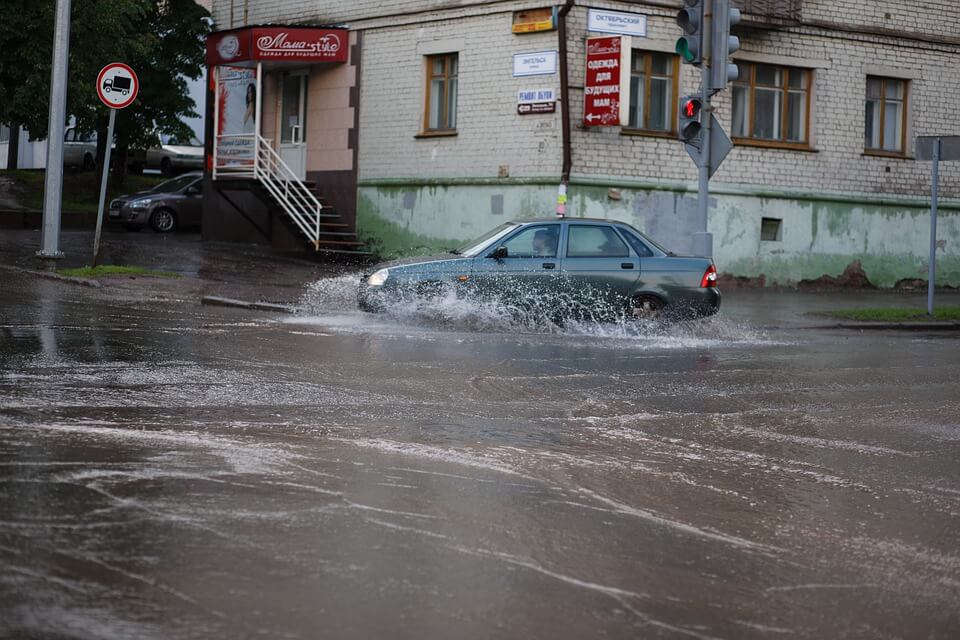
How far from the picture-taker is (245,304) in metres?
17.8

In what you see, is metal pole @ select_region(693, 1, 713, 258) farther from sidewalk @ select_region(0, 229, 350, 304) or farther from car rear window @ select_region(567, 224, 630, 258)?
sidewalk @ select_region(0, 229, 350, 304)

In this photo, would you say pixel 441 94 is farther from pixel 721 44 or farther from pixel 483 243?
pixel 483 243

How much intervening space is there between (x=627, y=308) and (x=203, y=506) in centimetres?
1125

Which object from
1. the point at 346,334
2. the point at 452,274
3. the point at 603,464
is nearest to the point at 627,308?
the point at 452,274

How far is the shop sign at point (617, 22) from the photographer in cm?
2480

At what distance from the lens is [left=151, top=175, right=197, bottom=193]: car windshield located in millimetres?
35219

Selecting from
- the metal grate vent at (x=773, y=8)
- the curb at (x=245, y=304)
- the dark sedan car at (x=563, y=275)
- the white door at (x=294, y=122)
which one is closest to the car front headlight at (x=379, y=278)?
the dark sedan car at (x=563, y=275)

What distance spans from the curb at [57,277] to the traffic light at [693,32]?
865cm

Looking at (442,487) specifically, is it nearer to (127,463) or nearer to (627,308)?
(127,463)

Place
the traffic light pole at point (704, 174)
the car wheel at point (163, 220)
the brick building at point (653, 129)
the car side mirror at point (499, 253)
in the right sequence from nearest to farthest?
1. the car side mirror at point (499, 253)
2. the traffic light pole at point (704, 174)
3. the brick building at point (653, 129)
4. the car wheel at point (163, 220)

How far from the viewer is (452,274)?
16.4m

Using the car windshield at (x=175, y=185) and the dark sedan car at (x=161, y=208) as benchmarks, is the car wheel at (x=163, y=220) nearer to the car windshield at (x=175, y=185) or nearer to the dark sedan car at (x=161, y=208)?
the dark sedan car at (x=161, y=208)

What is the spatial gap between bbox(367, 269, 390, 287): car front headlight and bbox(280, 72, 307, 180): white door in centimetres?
1399

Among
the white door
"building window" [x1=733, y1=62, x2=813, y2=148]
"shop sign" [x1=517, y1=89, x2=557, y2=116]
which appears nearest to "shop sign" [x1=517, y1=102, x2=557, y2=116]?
"shop sign" [x1=517, y1=89, x2=557, y2=116]
